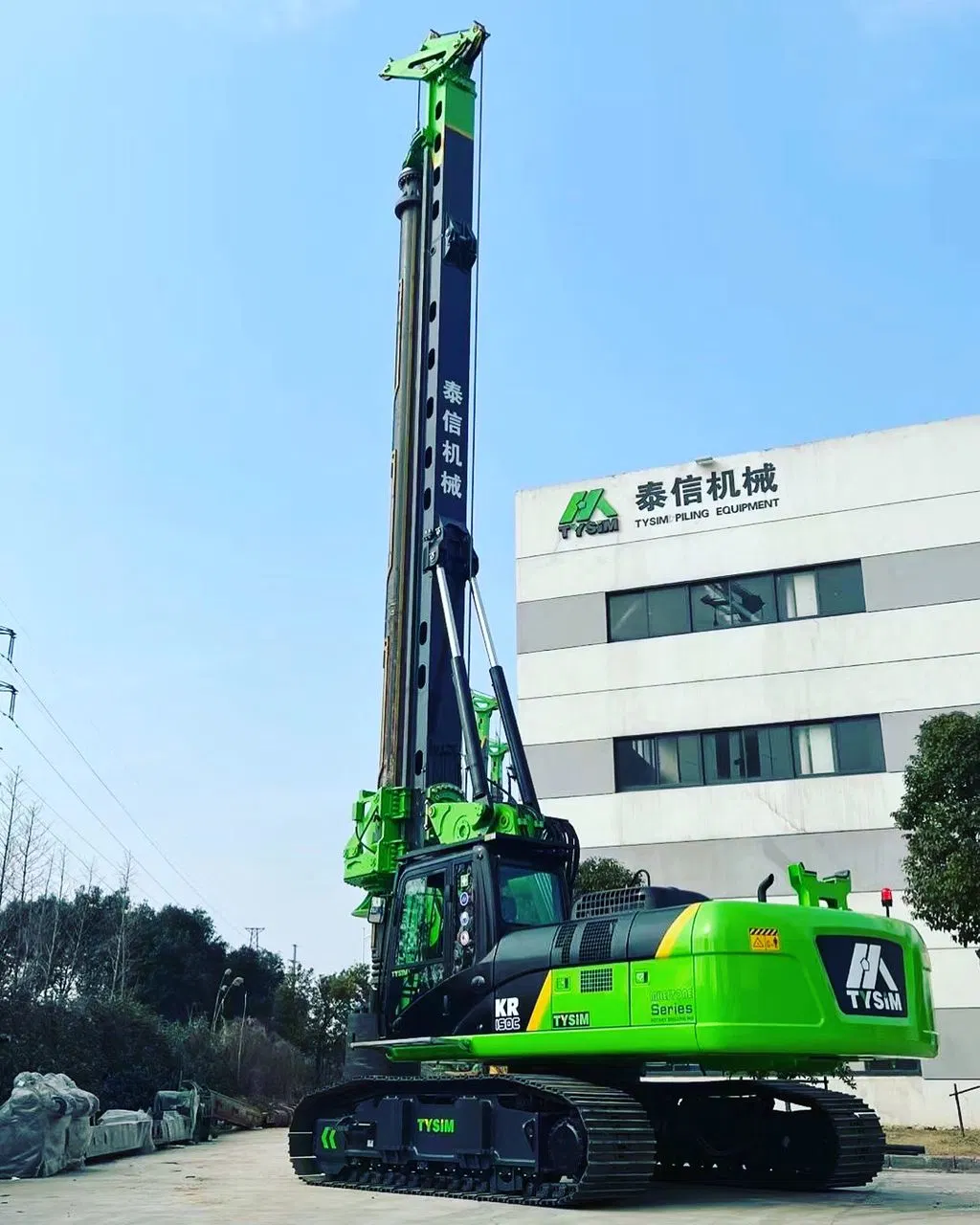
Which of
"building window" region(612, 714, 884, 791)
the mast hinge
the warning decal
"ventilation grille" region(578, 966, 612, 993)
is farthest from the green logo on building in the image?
the warning decal

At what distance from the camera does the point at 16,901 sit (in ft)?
126

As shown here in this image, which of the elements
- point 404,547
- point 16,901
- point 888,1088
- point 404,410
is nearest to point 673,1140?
point 404,547

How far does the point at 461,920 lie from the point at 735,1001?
337 centimetres

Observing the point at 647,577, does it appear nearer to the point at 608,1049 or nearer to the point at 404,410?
the point at 404,410

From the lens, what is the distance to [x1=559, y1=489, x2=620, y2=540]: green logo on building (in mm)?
34844

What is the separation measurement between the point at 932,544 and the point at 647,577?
7.34 metres

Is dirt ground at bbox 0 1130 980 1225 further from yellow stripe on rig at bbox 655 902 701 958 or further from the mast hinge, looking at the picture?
the mast hinge

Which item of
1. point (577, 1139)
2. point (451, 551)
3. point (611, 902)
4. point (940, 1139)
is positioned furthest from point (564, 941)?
point (940, 1139)

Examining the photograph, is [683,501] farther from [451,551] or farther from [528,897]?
[528,897]

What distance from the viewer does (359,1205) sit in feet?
38.2

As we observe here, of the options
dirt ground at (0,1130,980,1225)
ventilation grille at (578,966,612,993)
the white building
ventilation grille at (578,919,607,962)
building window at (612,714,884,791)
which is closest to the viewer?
dirt ground at (0,1130,980,1225)

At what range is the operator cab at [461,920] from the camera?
12242mm

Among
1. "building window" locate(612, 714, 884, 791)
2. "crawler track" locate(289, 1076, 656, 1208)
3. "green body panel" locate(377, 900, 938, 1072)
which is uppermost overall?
"building window" locate(612, 714, 884, 791)

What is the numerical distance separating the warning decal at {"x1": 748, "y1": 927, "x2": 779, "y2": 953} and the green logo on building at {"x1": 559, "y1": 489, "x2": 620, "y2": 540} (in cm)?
2487
